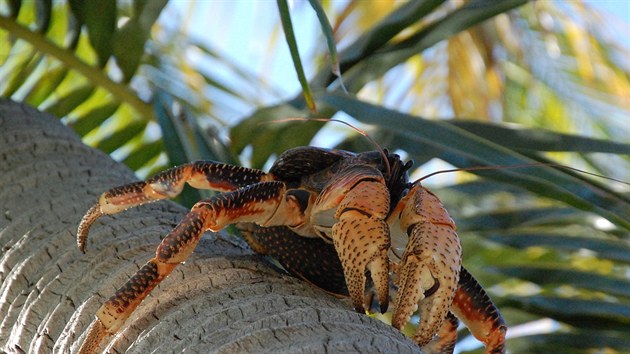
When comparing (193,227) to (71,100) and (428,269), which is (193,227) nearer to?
(428,269)

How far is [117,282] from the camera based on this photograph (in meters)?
1.15

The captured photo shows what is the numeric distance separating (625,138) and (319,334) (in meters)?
3.57

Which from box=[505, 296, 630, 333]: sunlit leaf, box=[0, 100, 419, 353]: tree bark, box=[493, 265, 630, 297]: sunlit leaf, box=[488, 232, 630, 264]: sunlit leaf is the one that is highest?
box=[488, 232, 630, 264]: sunlit leaf

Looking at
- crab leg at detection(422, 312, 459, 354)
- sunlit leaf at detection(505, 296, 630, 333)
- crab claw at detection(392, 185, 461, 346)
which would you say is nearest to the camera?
crab claw at detection(392, 185, 461, 346)

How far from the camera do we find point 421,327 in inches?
43.4

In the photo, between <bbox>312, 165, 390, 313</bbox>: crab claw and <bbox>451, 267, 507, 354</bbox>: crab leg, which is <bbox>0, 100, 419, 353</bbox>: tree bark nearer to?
<bbox>312, 165, 390, 313</bbox>: crab claw

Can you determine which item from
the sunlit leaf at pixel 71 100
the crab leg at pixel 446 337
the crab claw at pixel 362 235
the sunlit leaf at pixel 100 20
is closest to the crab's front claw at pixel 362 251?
the crab claw at pixel 362 235

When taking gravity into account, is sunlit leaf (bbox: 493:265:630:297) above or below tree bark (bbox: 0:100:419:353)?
above

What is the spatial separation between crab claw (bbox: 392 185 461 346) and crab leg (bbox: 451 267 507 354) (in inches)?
6.4

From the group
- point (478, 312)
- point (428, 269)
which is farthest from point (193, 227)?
point (478, 312)

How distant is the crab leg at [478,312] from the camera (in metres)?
1.27

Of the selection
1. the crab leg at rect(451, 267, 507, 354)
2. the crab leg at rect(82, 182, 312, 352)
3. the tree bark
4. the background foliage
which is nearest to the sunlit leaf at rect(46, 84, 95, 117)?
the background foliage

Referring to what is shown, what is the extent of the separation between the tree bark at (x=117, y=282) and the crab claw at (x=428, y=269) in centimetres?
7

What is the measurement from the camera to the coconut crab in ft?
3.55
